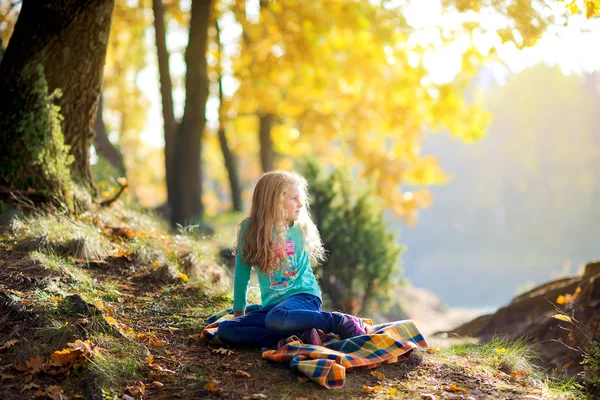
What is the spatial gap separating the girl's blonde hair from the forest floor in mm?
579

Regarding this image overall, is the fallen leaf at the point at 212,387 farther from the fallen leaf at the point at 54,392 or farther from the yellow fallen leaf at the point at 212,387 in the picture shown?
the fallen leaf at the point at 54,392

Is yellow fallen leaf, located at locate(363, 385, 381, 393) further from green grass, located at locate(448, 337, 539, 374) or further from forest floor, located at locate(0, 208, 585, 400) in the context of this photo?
green grass, located at locate(448, 337, 539, 374)

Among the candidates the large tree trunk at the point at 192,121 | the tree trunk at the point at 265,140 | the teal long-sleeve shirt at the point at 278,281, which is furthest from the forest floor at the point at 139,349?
the tree trunk at the point at 265,140

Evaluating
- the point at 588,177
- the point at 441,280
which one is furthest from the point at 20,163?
the point at 588,177

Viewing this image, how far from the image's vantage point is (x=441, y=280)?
55.9 metres

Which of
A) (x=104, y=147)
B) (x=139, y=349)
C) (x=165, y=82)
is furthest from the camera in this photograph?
(x=165, y=82)

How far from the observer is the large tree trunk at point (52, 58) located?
517 cm

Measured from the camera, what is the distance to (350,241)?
28.5ft

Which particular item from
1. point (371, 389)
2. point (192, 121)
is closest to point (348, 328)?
point (371, 389)

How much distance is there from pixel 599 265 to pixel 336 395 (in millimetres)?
3795

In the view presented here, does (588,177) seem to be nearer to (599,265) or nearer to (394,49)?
(394,49)

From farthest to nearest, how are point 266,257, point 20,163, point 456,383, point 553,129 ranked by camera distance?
point 553,129, point 20,163, point 266,257, point 456,383

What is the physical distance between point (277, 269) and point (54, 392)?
4.81 feet

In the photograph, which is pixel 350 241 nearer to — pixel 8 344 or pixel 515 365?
pixel 515 365
